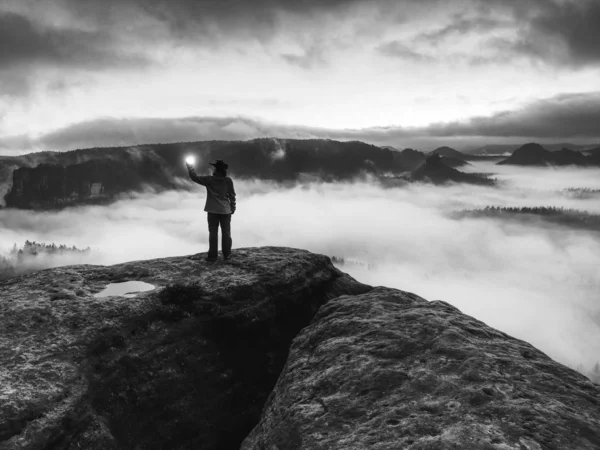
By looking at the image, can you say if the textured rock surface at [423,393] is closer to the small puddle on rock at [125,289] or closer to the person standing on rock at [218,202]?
the small puddle on rock at [125,289]

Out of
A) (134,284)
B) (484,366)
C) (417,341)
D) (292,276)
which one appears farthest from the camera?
(292,276)

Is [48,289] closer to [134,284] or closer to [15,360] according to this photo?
[134,284]

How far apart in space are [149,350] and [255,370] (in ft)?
13.3

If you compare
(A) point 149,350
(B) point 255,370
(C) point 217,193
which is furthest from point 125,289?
(B) point 255,370

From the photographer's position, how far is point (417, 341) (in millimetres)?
12102

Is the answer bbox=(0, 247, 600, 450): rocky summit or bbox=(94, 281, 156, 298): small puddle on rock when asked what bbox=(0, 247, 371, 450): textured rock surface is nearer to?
bbox=(0, 247, 600, 450): rocky summit

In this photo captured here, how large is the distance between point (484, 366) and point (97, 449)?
10.8 metres

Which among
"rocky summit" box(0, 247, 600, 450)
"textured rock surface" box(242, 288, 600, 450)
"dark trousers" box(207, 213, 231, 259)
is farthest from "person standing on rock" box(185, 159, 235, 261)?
"textured rock surface" box(242, 288, 600, 450)

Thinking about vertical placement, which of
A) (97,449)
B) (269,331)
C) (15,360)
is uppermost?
Result: (15,360)

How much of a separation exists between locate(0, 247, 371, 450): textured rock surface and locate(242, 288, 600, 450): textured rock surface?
9.12 ft

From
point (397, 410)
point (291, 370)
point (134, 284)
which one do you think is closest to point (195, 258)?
point (134, 284)

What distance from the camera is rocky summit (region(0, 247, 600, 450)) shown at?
30.0ft

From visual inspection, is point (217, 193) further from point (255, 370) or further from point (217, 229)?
point (255, 370)

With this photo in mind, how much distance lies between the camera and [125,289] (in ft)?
50.5
